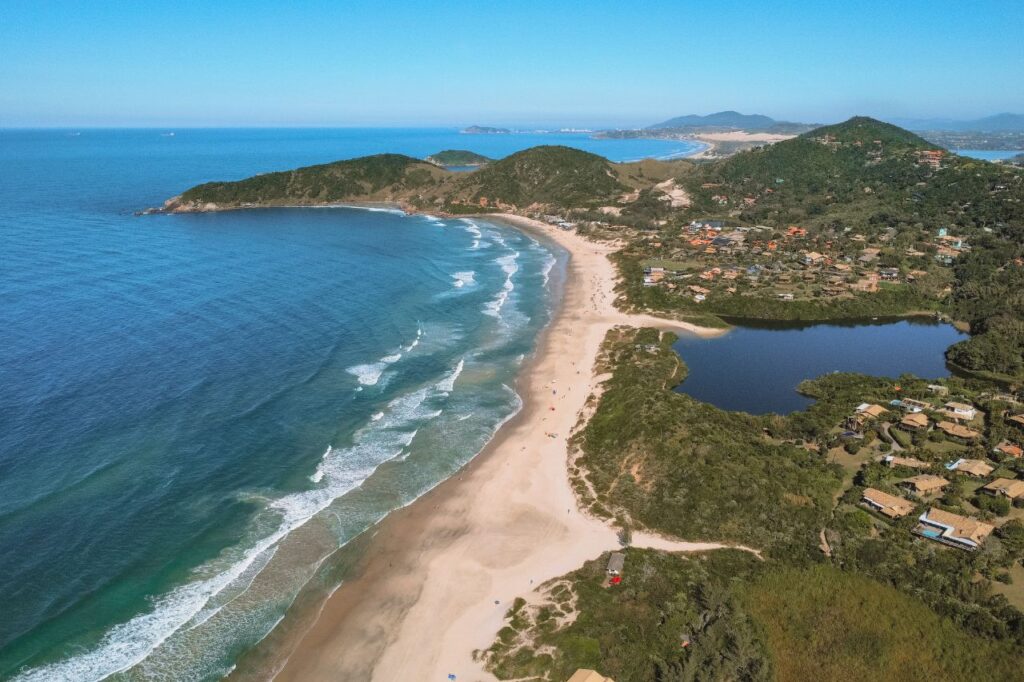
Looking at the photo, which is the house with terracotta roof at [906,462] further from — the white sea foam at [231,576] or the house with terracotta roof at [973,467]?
the white sea foam at [231,576]

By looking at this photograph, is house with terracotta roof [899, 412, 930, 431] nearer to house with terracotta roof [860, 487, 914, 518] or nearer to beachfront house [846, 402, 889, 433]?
beachfront house [846, 402, 889, 433]

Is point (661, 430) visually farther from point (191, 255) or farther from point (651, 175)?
point (651, 175)

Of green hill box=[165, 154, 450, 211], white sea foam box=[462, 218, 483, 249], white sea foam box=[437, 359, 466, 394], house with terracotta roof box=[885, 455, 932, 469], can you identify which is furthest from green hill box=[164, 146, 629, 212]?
house with terracotta roof box=[885, 455, 932, 469]

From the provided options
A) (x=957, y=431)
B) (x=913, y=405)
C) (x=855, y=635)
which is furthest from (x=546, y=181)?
(x=855, y=635)

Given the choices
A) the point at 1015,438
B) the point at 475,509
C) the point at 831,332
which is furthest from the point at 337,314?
the point at 1015,438

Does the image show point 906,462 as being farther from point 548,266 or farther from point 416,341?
point 548,266

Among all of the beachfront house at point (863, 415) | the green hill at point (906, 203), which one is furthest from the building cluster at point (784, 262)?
the beachfront house at point (863, 415)

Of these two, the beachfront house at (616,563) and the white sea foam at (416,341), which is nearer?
the beachfront house at (616,563)
